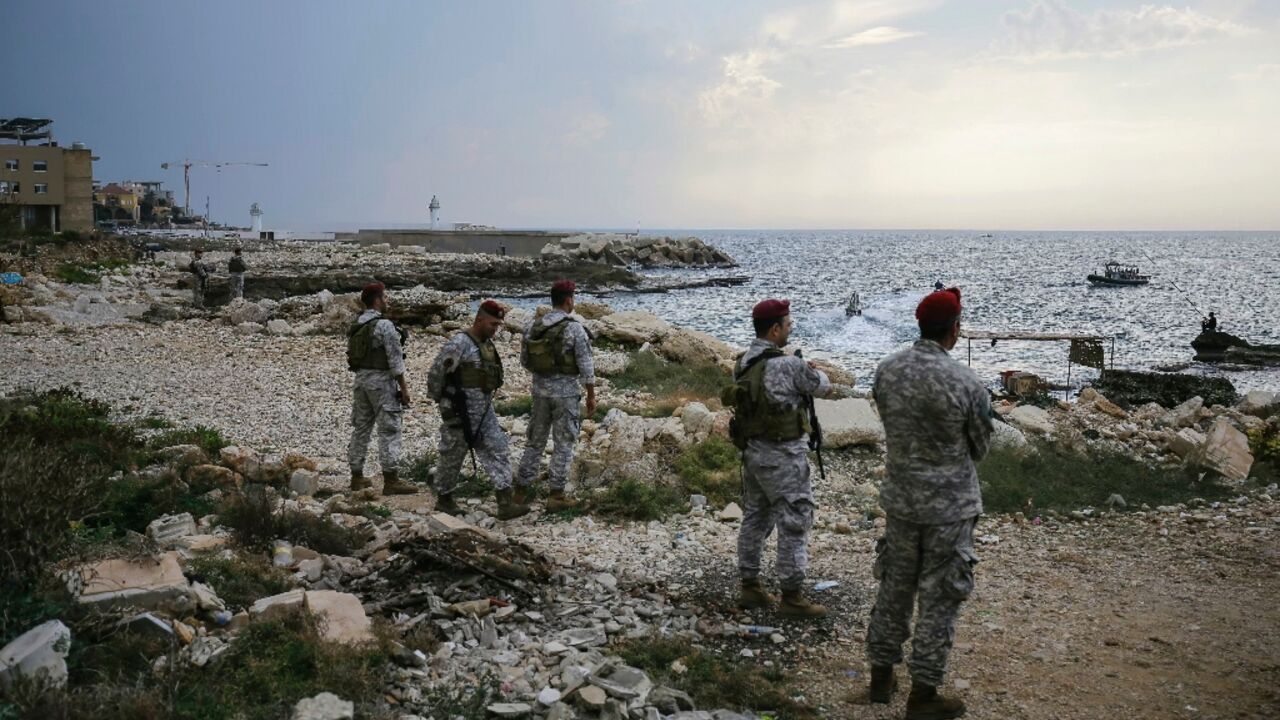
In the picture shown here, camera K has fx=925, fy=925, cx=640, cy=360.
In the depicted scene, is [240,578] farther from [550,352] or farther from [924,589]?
[924,589]

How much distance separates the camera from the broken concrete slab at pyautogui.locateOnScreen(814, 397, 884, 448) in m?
10.6

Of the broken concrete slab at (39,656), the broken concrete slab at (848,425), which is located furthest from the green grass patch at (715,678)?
the broken concrete slab at (848,425)

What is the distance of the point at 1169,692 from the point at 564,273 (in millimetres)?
47877

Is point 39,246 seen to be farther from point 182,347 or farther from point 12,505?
point 12,505

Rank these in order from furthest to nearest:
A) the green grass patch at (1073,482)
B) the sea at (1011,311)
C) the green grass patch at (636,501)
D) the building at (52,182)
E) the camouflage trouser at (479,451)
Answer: the building at (52,182), the sea at (1011,311), the green grass patch at (1073,482), the green grass patch at (636,501), the camouflage trouser at (479,451)

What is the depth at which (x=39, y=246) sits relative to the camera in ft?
114

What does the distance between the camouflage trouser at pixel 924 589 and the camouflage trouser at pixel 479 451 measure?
3969 mm

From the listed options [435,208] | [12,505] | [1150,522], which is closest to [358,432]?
[12,505]

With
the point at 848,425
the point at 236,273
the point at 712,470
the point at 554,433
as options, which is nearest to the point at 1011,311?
the point at 236,273

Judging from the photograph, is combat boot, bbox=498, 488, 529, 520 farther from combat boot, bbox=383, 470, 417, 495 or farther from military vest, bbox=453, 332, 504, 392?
combat boot, bbox=383, 470, 417, 495

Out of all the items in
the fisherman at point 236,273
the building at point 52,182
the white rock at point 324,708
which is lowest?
the white rock at point 324,708

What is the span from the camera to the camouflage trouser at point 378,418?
8.30 metres

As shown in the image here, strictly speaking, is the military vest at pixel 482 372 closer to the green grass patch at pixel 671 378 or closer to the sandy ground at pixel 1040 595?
the sandy ground at pixel 1040 595

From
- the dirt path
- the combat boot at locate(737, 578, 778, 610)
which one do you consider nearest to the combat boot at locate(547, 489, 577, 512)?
the combat boot at locate(737, 578, 778, 610)
